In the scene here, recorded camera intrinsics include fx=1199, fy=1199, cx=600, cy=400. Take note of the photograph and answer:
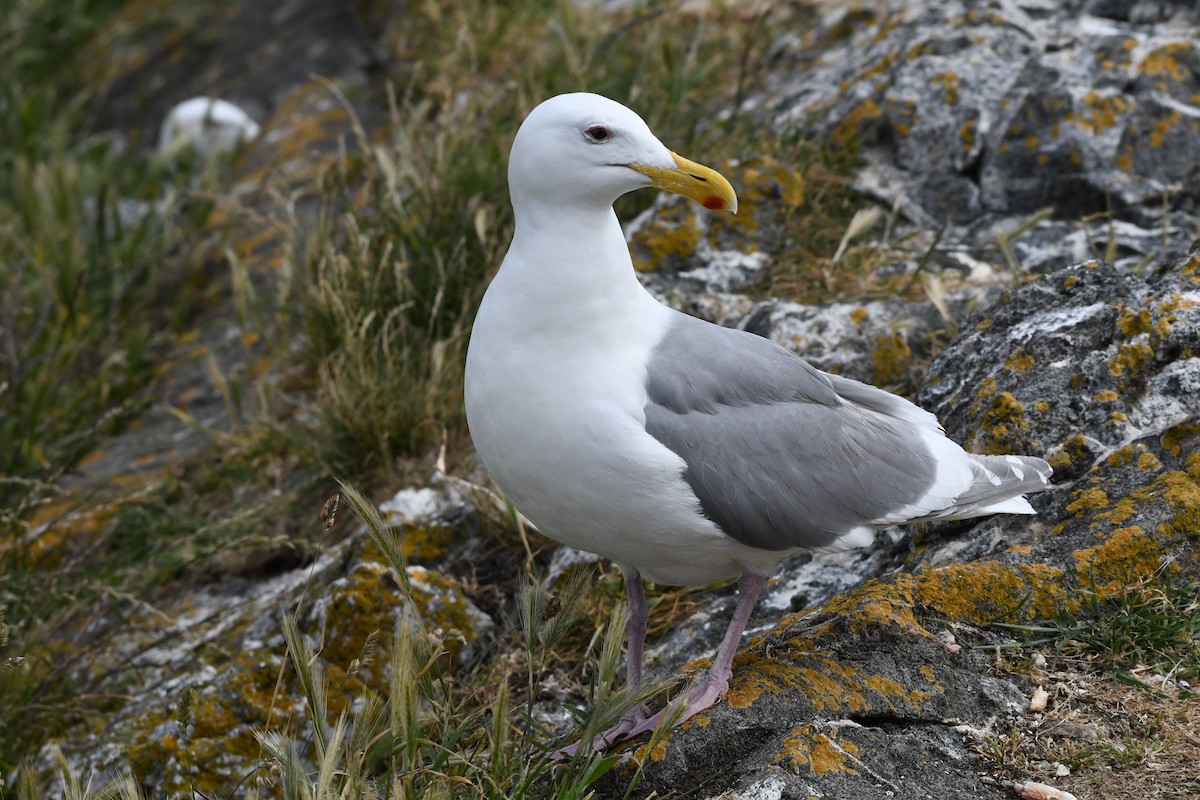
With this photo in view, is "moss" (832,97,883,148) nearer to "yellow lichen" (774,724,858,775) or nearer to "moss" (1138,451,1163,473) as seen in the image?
"moss" (1138,451,1163,473)

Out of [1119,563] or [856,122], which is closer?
[1119,563]

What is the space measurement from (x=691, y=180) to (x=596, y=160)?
0.25 metres

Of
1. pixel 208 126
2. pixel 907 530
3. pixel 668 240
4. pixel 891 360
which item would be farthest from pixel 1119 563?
pixel 208 126

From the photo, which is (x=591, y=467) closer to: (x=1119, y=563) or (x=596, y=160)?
(x=596, y=160)

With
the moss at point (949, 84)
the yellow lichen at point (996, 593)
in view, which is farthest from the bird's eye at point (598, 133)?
the moss at point (949, 84)

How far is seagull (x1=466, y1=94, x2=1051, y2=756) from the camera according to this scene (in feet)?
Result: 9.18

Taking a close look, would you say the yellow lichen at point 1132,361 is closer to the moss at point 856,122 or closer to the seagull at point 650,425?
the seagull at point 650,425

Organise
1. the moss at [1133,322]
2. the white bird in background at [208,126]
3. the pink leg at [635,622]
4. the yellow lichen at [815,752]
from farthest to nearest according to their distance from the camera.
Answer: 1. the white bird in background at [208,126]
2. the moss at [1133,322]
3. the pink leg at [635,622]
4. the yellow lichen at [815,752]

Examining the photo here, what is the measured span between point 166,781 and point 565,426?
1878mm

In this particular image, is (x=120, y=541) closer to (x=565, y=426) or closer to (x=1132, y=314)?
(x=565, y=426)

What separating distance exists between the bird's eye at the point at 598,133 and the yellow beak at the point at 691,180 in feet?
0.31

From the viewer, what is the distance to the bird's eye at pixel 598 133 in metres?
2.97

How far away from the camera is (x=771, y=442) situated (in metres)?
2.97

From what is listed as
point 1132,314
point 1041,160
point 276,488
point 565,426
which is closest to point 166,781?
point 276,488
